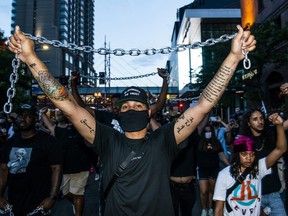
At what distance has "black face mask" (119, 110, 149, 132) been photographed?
2.44 m

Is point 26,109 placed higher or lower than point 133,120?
higher

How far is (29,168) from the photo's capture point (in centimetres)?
367

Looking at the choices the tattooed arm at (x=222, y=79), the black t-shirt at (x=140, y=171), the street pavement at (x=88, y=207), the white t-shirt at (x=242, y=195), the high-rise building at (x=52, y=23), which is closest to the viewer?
the black t-shirt at (x=140, y=171)

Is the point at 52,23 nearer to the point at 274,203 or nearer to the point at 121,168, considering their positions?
the point at 274,203

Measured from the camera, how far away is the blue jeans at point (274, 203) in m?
3.62

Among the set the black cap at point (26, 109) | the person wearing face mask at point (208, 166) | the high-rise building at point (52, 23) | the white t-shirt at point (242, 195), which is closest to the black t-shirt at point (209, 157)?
the person wearing face mask at point (208, 166)

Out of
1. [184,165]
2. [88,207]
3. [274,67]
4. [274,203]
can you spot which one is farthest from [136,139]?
[274,67]

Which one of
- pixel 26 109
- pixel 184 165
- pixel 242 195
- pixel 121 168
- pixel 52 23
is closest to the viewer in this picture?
pixel 121 168

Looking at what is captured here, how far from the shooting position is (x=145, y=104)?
101 inches

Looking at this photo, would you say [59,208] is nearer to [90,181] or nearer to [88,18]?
[90,181]

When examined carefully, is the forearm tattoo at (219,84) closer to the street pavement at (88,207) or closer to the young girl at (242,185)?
the young girl at (242,185)

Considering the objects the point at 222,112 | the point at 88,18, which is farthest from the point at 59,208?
the point at 88,18

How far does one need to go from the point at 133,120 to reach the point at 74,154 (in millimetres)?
3986

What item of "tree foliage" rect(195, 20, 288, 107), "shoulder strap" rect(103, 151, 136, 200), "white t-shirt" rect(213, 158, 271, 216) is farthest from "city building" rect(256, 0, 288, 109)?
"shoulder strap" rect(103, 151, 136, 200)
